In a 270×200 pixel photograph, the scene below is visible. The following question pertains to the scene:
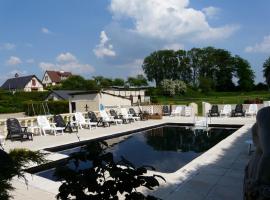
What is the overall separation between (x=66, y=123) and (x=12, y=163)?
14015 millimetres

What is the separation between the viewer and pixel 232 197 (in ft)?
17.2

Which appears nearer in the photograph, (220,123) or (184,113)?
(220,123)

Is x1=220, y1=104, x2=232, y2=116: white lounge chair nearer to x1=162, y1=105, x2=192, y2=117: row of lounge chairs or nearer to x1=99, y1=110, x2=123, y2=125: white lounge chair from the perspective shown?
x1=162, y1=105, x2=192, y2=117: row of lounge chairs

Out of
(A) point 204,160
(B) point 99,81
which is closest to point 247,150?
(A) point 204,160

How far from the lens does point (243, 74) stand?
72875 mm

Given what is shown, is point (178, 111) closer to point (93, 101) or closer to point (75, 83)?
point (93, 101)

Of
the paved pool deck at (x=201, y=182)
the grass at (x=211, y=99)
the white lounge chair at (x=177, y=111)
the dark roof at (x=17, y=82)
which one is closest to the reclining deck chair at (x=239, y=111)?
the white lounge chair at (x=177, y=111)

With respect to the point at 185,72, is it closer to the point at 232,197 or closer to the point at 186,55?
the point at 186,55

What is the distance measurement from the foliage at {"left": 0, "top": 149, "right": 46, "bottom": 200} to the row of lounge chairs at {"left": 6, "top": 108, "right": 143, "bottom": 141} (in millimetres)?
10973

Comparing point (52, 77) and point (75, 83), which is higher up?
point (52, 77)

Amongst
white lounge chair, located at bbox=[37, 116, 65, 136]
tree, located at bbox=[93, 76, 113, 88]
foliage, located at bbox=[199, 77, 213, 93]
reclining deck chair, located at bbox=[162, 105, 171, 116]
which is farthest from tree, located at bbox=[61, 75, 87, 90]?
white lounge chair, located at bbox=[37, 116, 65, 136]

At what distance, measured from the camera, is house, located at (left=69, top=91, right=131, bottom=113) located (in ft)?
103

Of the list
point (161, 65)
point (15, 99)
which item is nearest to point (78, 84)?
point (15, 99)

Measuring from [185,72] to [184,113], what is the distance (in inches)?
2382
